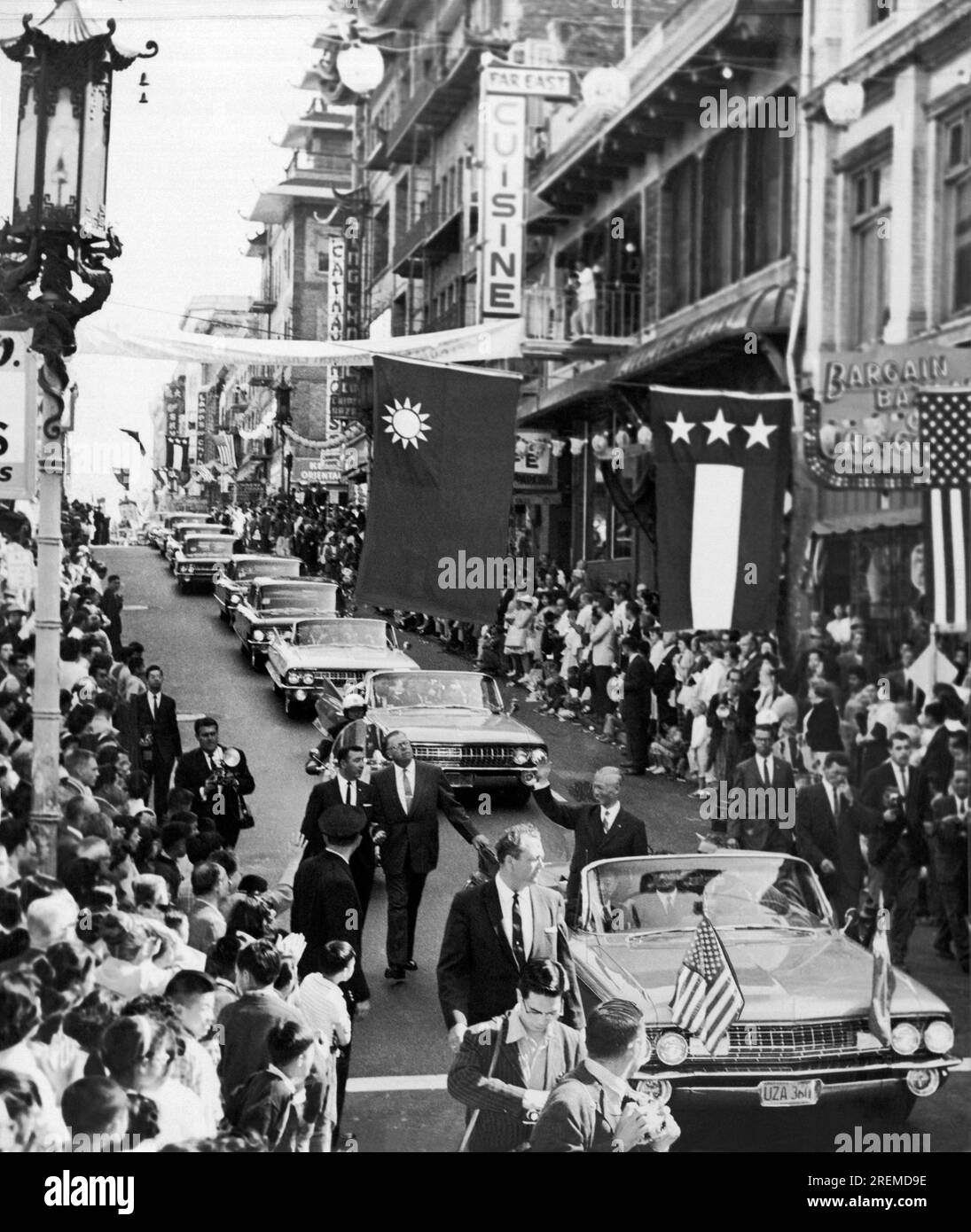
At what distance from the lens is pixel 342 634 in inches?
302

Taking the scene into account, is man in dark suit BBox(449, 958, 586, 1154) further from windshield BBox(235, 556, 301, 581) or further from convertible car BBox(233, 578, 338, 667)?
windshield BBox(235, 556, 301, 581)

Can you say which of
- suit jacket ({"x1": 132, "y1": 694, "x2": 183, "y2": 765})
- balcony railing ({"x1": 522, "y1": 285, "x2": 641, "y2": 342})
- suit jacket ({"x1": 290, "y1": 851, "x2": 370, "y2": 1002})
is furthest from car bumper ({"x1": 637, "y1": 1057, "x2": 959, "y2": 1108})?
balcony railing ({"x1": 522, "y1": 285, "x2": 641, "y2": 342})

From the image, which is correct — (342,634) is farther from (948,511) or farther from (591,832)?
(948,511)

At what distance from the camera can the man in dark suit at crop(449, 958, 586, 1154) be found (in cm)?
583

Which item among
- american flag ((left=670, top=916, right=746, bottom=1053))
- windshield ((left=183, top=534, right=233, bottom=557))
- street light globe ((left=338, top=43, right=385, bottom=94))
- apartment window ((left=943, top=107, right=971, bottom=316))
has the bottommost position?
american flag ((left=670, top=916, right=746, bottom=1053))

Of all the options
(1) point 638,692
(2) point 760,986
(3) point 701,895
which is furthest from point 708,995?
(1) point 638,692

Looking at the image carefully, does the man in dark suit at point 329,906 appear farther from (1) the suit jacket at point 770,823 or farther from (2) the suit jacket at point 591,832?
(1) the suit jacket at point 770,823

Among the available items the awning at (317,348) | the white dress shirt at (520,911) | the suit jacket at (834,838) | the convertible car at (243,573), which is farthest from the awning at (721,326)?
the white dress shirt at (520,911)

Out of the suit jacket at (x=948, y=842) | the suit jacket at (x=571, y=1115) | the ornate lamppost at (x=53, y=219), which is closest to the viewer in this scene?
the suit jacket at (x=571, y=1115)

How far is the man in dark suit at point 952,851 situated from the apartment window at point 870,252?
207 cm

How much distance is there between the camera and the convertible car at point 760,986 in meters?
6.05

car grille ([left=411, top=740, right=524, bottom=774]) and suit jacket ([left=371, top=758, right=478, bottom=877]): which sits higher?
car grille ([left=411, top=740, right=524, bottom=774])

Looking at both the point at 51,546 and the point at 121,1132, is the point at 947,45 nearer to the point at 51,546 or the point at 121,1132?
the point at 51,546

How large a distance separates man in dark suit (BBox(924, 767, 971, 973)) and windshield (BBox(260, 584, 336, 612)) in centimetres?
298
